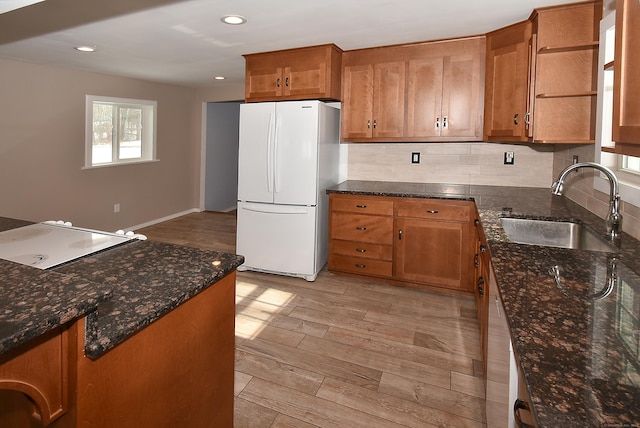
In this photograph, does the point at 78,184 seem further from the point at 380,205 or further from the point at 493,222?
the point at 493,222

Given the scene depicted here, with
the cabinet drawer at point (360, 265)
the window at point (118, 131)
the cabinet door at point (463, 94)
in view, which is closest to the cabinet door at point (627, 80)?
the cabinet door at point (463, 94)

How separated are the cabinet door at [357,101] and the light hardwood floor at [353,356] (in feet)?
4.66

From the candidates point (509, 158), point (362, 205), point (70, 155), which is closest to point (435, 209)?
point (362, 205)

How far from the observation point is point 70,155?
4867 millimetres

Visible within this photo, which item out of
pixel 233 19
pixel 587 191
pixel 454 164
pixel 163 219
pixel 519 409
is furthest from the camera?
pixel 163 219

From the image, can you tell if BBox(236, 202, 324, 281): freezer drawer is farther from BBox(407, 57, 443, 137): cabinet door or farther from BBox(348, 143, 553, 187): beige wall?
BBox(407, 57, 443, 137): cabinet door

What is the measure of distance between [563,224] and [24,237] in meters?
2.66

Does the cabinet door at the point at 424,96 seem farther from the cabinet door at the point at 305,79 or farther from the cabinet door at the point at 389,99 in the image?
the cabinet door at the point at 305,79

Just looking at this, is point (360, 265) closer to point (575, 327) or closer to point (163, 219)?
point (575, 327)

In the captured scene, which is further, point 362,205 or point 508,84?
point 362,205

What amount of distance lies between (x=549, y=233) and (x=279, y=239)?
7.34ft

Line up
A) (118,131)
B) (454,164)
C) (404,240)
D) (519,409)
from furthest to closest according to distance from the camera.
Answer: (118,131) → (454,164) → (404,240) → (519,409)

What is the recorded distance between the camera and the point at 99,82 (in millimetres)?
5133

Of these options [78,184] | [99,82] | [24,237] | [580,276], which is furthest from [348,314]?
[99,82]
